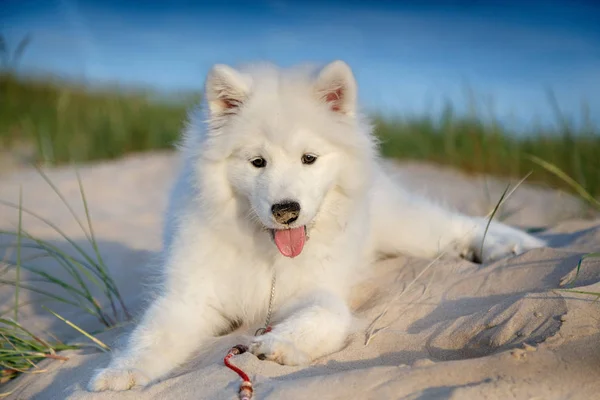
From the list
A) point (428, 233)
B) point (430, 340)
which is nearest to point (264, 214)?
point (430, 340)

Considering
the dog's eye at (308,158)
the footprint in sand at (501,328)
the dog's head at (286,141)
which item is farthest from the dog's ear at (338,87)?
the footprint in sand at (501,328)

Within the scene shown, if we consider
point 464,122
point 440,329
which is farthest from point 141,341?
point 464,122

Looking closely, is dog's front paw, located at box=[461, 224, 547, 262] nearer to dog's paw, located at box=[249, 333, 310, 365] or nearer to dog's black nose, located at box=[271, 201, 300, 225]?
dog's black nose, located at box=[271, 201, 300, 225]

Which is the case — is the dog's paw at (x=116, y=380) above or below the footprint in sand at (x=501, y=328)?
below

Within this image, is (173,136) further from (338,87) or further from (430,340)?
(430,340)

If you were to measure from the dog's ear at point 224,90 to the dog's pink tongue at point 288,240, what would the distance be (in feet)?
2.33

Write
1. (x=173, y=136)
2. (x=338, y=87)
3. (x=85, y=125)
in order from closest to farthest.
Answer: (x=338, y=87)
(x=173, y=136)
(x=85, y=125)

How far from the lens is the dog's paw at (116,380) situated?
2.87 meters

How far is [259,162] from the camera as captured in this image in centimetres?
334

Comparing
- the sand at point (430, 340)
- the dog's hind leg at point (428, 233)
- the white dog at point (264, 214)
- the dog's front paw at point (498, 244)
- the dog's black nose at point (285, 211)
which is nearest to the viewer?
the sand at point (430, 340)

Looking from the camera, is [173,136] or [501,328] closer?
[501,328]

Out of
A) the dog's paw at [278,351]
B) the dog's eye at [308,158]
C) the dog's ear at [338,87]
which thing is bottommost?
the dog's paw at [278,351]

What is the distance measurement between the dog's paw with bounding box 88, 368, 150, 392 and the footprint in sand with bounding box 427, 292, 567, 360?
1.36 m

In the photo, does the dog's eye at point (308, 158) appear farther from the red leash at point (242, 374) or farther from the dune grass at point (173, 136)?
the dune grass at point (173, 136)
